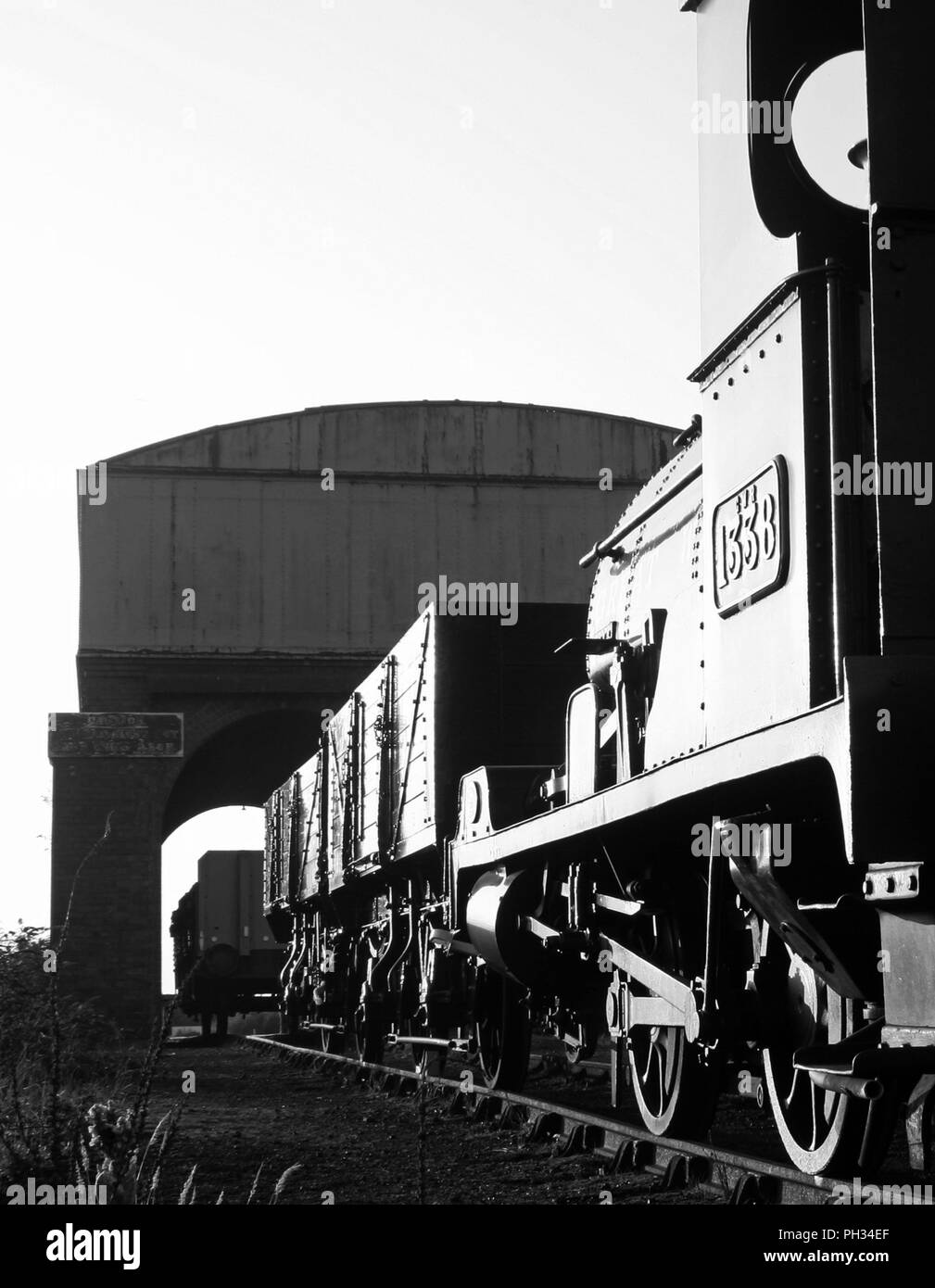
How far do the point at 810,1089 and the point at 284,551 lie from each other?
64.4 ft

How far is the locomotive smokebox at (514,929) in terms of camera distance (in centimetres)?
755

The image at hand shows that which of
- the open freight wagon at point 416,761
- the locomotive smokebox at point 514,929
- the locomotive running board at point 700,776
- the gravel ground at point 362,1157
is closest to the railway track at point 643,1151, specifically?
the gravel ground at point 362,1157

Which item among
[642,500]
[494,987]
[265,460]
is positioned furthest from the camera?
[265,460]

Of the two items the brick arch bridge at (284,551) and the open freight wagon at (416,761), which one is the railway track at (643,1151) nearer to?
the open freight wagon at (416,761)

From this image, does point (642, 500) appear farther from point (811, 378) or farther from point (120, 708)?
point (120, 708)

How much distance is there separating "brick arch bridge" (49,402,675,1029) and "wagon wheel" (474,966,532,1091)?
13.5 m

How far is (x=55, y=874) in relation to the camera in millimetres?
22250

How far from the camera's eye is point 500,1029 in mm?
9516

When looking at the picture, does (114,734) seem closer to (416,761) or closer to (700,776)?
(416,761)

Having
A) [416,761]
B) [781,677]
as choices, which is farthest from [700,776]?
[416,761]

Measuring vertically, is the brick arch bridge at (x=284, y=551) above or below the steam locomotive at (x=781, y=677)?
Answer: above

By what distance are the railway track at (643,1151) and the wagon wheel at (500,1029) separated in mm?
155
